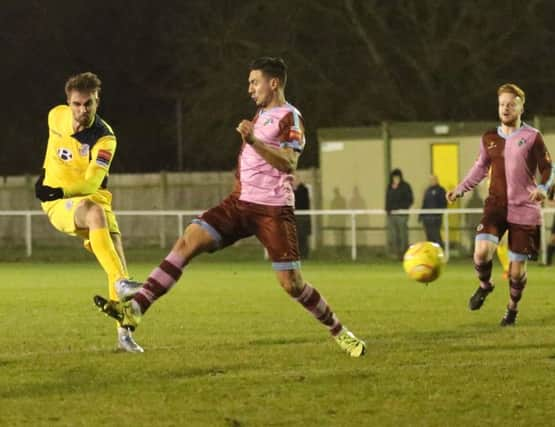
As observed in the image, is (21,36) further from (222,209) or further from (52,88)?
(222,209)

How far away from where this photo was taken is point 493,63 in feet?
126

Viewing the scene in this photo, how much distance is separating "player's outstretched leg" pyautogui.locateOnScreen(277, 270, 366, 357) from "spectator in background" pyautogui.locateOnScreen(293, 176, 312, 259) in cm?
1698

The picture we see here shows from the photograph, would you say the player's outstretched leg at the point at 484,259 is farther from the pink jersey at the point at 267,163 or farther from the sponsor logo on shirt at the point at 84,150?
the sponsor logo on shirt at the point at 84,150

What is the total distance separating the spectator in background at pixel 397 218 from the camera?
1052 inches

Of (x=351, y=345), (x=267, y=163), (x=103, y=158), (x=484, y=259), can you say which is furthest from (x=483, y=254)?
(x=103, y=158)

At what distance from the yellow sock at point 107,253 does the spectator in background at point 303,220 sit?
54.9 feet

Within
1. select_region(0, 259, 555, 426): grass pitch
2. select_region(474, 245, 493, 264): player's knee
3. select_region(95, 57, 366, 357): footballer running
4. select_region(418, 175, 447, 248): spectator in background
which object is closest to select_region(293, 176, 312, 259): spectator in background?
select_region(418, 175, 447, 248): spectator in background

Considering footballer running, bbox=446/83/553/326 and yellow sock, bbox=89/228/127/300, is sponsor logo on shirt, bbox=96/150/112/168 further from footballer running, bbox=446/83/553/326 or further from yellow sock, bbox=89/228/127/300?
footballer running, bbox=446/83/553/326

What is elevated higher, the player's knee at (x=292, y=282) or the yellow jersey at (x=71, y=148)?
the yellow jersey at (x=71, y=148)

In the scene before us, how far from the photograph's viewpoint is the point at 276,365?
9719 millimetres

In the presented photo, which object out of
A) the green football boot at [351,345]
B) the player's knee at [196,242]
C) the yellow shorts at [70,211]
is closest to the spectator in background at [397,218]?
the yellow shorts at [70,211]

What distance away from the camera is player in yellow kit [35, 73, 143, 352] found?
10.5 meters

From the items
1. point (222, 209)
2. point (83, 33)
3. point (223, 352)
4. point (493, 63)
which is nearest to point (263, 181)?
point (222, 209)

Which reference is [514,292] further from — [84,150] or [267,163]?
[84,150]
